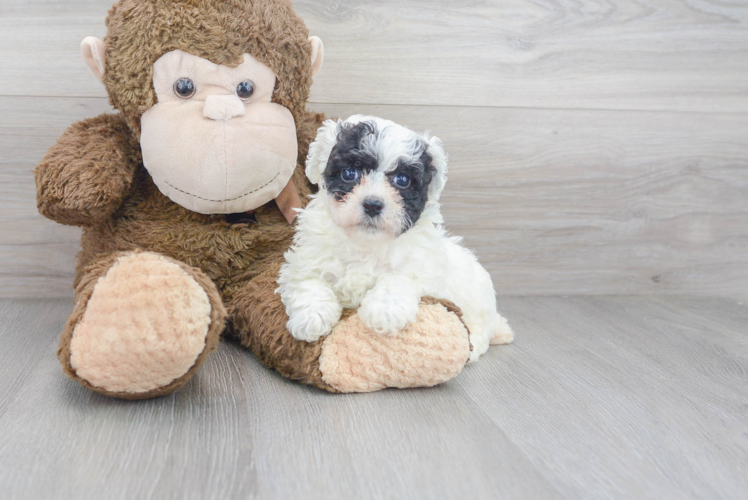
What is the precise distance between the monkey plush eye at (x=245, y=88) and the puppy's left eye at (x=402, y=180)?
337mm

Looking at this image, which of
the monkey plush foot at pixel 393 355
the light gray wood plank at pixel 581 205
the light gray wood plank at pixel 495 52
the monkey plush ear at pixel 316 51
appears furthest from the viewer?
the light gray wood plank at pixel 581 205

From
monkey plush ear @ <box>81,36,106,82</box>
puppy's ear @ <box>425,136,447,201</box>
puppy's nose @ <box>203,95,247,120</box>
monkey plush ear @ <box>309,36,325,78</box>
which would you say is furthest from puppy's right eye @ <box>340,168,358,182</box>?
monkey plush ear @ <box>81,36,106,82</box>

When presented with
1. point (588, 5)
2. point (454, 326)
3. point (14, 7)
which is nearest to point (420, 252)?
point (454, 326)

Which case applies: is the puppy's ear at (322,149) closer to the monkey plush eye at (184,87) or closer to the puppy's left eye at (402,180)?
the puppy's left eye at (402,180)

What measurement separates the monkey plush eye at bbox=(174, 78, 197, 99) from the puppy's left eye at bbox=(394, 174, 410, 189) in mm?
400

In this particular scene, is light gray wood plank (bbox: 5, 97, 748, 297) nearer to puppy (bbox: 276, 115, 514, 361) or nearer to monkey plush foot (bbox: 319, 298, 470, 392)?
puppy (bbox: 276, 115, 514, 361)

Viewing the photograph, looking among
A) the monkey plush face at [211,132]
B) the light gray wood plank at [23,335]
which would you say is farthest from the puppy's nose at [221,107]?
the light gray wood plank at [23,335]

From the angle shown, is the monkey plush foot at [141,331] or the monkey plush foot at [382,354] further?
the monkey plush foot at [382,354]

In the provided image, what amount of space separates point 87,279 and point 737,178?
5.35 ft

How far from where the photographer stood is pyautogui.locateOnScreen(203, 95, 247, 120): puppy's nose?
1.03m

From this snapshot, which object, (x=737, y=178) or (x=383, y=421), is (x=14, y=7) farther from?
(x=737, y=178)

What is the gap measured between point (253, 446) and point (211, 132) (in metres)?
0.52

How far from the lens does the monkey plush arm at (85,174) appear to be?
1045 mm

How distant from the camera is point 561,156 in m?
1.59
